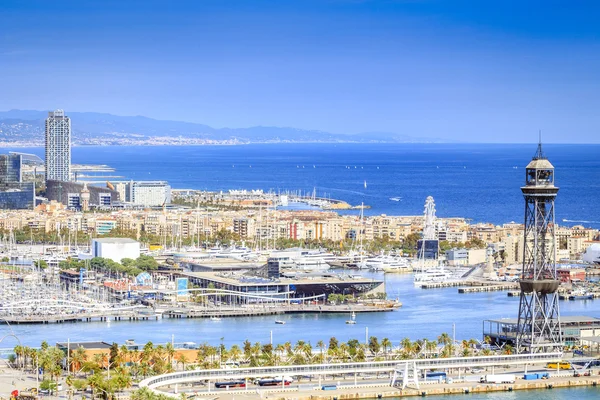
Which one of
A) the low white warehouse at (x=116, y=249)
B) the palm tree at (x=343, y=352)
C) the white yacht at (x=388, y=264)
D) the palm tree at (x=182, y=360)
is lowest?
the palm tree at (x=182, y=360)

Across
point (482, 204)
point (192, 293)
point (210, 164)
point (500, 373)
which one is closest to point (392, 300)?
point (192, 293)

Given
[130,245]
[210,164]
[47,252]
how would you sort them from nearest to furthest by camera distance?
1. [130,245]
2. [47,252]
3. [210,164]

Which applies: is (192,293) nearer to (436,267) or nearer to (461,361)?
(436,267)

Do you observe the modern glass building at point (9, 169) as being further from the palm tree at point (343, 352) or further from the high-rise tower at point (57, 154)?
the palm tree at point (343, 352)

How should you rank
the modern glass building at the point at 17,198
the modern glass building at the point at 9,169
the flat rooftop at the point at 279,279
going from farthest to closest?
the modern glass building at the point at 9,169
the modern glass building at the point at 17,198
the flat rooftop at the point at 279,279

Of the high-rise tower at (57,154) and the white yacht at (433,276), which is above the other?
the high-rise tower at (57,154)

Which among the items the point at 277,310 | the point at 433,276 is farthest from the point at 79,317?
the point at 433,276

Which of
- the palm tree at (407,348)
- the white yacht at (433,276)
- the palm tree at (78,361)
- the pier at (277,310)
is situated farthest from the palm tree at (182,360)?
the white yacht at (433,276)

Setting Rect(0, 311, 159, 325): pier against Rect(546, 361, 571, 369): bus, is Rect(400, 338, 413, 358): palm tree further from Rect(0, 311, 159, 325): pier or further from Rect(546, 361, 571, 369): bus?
Rect(0, 311, 159, 325): pier
